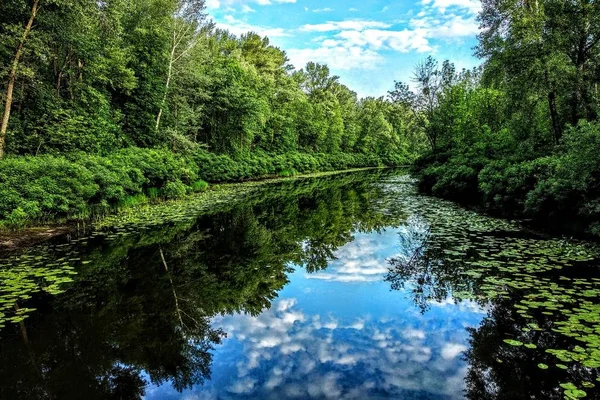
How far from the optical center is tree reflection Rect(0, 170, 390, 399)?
404cm

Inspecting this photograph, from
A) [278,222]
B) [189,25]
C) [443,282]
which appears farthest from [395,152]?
[443,282]

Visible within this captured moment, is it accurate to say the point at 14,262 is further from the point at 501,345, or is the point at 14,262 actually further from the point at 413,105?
the point at 413,105

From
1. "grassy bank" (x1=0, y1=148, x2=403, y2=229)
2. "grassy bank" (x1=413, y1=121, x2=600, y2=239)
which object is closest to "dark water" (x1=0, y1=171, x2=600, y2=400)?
"grassy bank" (x1=413, y1=121, x2=600, y2=239)

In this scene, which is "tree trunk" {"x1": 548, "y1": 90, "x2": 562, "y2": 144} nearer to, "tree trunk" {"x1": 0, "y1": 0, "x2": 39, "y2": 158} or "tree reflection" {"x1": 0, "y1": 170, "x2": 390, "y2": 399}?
"tree reflection" {"x1": 0, "y1": 170, "x2": 390, "y2": 399}

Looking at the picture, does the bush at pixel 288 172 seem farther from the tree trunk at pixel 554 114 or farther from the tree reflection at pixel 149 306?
the tree trunk at pixel 554 114

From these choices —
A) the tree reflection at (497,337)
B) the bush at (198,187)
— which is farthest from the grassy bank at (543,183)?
the bush at (198,187)

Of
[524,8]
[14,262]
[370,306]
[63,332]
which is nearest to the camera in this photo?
[63,332]

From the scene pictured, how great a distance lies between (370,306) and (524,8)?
A: 1661 cm

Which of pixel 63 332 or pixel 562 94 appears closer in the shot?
pixel 63 332

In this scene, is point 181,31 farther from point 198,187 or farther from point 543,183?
point 543,183

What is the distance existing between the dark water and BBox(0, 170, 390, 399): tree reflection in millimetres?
27

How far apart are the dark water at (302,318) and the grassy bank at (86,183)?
1808 millimetres

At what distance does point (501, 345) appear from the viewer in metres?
4.45

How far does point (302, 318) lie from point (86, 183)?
35.7 feet
